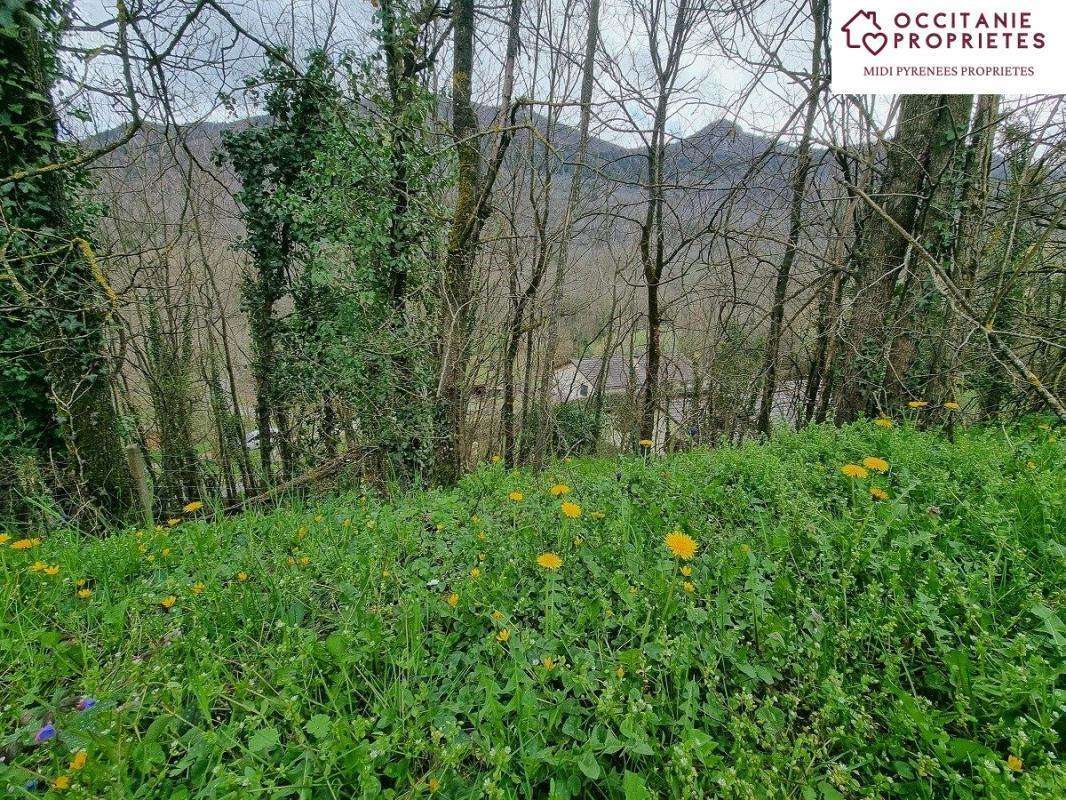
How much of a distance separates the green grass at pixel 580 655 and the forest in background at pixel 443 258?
145 centimetres

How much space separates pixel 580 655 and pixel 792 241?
663 centimetres

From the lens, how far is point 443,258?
234 inches

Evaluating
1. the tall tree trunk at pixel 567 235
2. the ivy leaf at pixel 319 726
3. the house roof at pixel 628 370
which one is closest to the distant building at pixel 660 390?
the house roof at pixel 628 370

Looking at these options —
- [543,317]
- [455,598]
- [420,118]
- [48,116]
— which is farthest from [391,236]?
[455,598]

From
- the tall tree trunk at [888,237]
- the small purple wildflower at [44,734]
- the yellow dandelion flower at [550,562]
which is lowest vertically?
the small purple wildflower at [44,734]

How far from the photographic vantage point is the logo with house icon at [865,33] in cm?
358

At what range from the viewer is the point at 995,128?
3.85 meters

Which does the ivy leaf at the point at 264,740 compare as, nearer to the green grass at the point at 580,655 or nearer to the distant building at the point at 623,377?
the green grass at the point at 580,655

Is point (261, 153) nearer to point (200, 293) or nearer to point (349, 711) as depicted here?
point (200, 293)

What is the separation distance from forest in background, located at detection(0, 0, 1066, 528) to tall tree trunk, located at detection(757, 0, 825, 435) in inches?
2.3

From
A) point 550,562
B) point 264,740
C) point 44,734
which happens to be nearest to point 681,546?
point 550,562

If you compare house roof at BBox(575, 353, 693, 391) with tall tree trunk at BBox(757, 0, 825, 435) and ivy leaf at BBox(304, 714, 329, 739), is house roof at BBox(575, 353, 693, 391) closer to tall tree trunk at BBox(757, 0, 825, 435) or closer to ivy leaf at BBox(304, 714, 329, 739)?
tall tree trunk at BBox(757, 0, 825, 435)

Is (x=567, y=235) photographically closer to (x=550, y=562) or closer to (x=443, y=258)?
(x=443, y=258)

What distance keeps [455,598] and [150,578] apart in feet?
4.82
